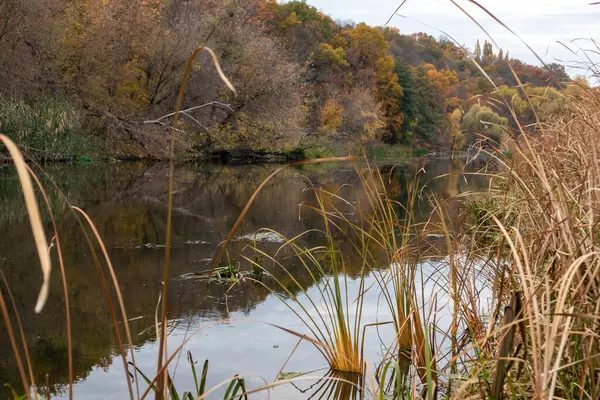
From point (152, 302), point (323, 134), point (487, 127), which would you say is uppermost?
point (323, 134)

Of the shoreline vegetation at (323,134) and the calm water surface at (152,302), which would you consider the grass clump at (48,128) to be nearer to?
the shoreline vegetation at (323,134)

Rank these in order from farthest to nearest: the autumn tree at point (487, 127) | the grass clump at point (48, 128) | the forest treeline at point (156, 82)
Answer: the forest treeline at point (156, 82)
the grass clump at point (48, 128)
the autumn tree at point (487, 127)

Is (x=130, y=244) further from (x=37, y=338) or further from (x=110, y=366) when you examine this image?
(x=110, y=366)

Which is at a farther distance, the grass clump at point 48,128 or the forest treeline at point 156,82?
the forest treeline at point 156,82

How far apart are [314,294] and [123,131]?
14977 millimetres

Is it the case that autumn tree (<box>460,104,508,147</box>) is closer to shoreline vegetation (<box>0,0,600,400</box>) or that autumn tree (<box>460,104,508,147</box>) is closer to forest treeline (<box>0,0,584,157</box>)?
shoreline vegetation (<box>0,0,600,400</box>)

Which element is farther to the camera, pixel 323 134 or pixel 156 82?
pixel 323 134

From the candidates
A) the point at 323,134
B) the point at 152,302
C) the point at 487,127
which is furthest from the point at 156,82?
the point at 487,127

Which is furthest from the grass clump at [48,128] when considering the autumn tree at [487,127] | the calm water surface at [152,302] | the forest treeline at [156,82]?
the autumn tree at [487,127]

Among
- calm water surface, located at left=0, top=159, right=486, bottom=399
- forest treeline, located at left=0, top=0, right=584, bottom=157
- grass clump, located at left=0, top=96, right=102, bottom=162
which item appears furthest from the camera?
forest treeline, located at left=0, top=0, right=584, bottom=157

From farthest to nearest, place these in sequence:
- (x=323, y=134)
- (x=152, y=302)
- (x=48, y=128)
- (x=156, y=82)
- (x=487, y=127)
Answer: (x=323, y=134)
(x=156, y=82)
(x=48, y=128)
(x=152, y=302)
(x=487, y=127)

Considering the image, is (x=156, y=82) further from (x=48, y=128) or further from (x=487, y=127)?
(x=487, y=127)

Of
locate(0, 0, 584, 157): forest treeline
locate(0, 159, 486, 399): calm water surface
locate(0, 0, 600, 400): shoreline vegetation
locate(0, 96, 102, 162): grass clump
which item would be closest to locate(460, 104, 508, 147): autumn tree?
locate(0, 0, 600, 400): shoreline vegetation

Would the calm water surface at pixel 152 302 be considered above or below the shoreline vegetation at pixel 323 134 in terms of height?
below
